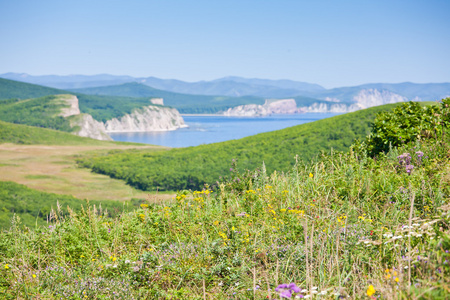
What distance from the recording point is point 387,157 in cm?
659

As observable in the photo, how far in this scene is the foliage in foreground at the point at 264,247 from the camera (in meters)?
2.78

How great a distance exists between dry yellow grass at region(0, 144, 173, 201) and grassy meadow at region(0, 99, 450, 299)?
134 feet

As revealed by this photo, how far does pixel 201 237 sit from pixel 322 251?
4.96ft

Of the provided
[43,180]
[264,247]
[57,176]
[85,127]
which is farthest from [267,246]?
[85,127]

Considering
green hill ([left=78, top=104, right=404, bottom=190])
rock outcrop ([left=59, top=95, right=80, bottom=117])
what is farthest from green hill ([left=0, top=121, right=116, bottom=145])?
rock outcrop ([left=59, top=95, right=80, bottom=117])

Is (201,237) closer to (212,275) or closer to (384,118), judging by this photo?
(212,275)

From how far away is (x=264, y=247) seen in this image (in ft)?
12.0

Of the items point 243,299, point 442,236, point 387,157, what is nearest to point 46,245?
point 243,299

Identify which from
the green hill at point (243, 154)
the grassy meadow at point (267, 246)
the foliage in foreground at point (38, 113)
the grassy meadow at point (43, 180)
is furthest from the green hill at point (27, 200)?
the foliage in foreground at point (38, 113)

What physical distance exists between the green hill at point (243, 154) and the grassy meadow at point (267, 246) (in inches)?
1796

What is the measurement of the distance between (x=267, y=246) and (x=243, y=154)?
56020mm

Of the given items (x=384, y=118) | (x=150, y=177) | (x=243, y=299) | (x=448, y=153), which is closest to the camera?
(x=243, y=299)

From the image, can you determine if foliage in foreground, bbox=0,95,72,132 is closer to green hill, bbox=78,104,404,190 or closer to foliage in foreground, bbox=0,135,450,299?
green hill, bbox=78,104,404,190

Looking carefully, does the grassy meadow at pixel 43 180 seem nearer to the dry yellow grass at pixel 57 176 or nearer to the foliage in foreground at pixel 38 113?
the dry yellow grass at pixel 57 176
